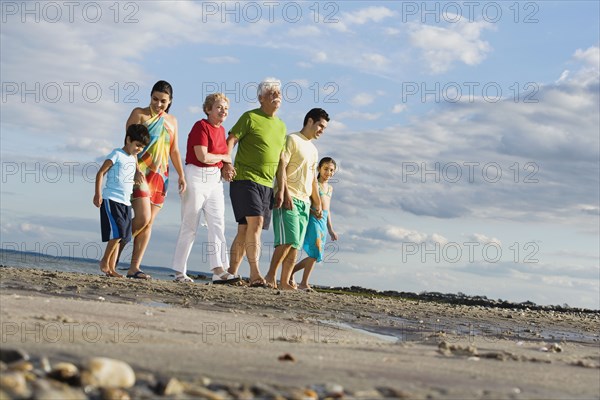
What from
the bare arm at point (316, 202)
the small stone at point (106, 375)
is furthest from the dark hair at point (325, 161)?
the small stone at point (106, 375)

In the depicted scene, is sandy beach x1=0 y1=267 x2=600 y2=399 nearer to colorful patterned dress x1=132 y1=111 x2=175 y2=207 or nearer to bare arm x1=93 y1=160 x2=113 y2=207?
bare arm x1=93 y1=160 x2=113 y2=207

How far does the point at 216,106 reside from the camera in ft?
33.8

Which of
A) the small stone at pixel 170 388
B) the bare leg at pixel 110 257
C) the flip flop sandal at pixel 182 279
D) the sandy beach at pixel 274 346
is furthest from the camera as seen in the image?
the flip flop sandal at pixel 182 279

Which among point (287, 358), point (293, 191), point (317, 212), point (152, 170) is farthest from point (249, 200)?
point (287, 358)

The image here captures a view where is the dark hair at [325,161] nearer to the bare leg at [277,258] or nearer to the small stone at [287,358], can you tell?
the bare leg at [277,258]

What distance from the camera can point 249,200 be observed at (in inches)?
402

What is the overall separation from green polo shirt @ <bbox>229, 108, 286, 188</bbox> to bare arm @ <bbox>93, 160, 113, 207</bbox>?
1.55m

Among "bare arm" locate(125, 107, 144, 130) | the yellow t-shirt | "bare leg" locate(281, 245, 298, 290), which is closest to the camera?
"bare arm" locate(125, 107, 144, 130)

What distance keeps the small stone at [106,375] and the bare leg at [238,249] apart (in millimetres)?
6772

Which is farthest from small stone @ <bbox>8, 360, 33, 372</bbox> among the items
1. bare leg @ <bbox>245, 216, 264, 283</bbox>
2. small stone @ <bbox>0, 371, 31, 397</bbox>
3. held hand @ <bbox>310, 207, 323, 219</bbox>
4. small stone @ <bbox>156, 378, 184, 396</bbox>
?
held hand @ <bbox>310, 207, 323, 219</bbox>

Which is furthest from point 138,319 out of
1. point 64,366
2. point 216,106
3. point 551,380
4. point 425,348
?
point 216,106

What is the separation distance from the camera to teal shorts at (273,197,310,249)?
1062cm

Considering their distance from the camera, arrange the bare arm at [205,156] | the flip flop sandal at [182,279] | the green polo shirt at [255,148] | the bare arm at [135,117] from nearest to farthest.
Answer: the bare arm at [135,117]
the bare arm at [205,156]
the green polo shirt at [255,148]
the flip flop sandal at [182,279]

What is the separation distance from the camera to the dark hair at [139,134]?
32.3 ft
